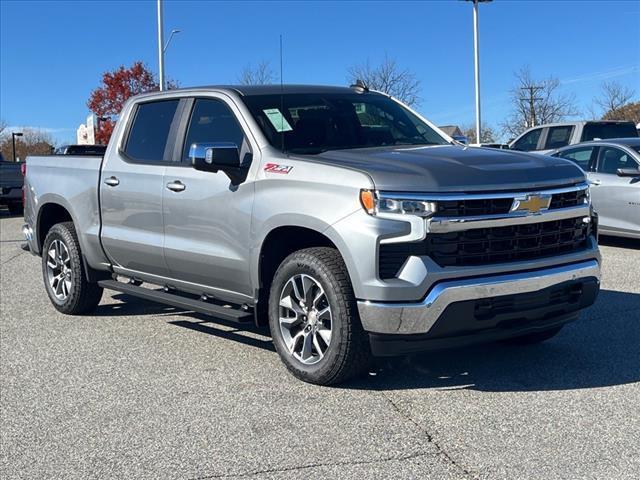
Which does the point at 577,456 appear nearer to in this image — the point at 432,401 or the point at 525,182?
the point at 432,401

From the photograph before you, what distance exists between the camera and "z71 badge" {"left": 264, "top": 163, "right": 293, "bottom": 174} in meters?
4.96

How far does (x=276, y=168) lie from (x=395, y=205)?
1010 millimetres

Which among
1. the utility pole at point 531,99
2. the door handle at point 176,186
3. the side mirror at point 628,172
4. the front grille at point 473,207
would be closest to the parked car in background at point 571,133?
the side mirror at point 628,172

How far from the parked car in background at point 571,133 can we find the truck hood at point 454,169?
10.5 meters

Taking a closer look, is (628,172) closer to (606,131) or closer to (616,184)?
(616,184)

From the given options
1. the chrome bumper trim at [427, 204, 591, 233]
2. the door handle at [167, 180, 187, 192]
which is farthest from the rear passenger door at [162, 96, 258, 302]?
the chrome bumper trim at [427, 204, 591, 233]

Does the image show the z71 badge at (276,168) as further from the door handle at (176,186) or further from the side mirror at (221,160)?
the door handle at (176,186)

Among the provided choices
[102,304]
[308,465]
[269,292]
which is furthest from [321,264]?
[102,304]

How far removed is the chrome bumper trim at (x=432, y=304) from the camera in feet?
14.2

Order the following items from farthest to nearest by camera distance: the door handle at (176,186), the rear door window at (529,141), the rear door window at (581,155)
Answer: the rear door window at (529,141) < the rear door window at (581,155) < the door handle at (176,186)

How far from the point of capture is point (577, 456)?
3.71 m

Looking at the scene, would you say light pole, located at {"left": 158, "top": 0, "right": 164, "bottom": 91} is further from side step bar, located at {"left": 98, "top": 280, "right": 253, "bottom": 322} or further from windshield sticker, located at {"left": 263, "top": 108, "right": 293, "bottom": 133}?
windshield sticker, located at {"left": 263, "top": 108, "right": 293, "bottom": 133}

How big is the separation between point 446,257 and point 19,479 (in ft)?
8.09

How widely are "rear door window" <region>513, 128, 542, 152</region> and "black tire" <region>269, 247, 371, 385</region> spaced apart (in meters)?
11.8
